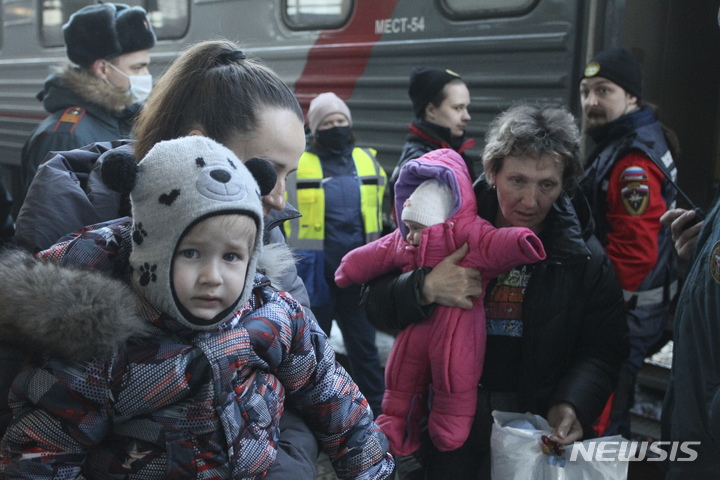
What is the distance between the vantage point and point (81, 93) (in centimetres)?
316

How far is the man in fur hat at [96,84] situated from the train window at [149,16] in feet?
7.77

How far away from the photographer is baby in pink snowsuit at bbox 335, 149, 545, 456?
6.59ft

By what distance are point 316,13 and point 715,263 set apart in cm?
385

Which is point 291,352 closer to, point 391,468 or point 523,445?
point 391,468

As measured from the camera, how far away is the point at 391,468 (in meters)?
1.54

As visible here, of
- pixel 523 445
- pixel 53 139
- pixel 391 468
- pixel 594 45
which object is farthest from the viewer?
pixel 594 45

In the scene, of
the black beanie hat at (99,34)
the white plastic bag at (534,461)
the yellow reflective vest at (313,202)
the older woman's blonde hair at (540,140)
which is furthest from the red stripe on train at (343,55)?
the white plastic bag at (534,461)

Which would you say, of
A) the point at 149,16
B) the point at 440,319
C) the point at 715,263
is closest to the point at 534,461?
the point at 440,319

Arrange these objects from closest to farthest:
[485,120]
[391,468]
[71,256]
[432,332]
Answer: [71,256] → [391,468] → [432,332] → [485,120]

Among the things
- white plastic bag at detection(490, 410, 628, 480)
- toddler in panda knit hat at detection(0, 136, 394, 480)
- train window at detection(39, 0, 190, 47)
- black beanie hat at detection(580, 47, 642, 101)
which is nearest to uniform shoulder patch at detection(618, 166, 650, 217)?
black beanie hat at detection(580, 47, 642, 101)

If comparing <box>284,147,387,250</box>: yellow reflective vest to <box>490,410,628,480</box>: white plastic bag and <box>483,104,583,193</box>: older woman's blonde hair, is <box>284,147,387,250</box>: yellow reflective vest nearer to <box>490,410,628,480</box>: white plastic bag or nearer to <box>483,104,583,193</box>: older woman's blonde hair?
<box>483,104,583,193</box>: older woman's blonde hair

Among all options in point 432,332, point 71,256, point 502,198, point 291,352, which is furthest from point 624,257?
point 71,256

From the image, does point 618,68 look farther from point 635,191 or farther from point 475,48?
point 475,48

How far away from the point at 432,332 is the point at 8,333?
1244 millimetres
